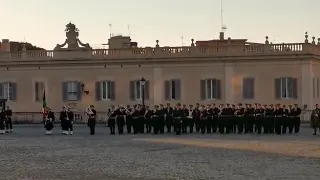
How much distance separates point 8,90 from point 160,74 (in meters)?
11.1

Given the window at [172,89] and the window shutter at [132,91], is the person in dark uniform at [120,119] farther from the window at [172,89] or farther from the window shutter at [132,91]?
the window shutter at [132,91]

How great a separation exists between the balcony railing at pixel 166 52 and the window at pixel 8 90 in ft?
5.58

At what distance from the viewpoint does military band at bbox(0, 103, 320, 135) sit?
4134cm

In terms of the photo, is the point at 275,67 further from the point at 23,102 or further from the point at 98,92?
the point at 23,102

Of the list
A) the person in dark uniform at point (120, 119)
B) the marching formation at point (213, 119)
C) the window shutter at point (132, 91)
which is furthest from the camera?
the window shutter at point (132, 91)

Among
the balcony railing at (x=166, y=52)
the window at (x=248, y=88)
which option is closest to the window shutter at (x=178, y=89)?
the balcony railing at (x=166, y=52)

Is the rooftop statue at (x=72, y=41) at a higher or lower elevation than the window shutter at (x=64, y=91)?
higher

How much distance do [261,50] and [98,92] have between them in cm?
1139

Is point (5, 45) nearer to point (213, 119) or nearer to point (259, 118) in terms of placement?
point (213, 119)

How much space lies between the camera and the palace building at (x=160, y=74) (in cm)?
5450

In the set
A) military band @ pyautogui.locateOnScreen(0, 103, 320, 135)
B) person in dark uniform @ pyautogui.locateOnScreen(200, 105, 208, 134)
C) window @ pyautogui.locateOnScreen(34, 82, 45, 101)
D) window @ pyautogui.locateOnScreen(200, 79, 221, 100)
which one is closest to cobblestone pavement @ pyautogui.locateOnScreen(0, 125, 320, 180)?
military band @ pyautogui.locateOnScreen(0, 103, 320, 135)

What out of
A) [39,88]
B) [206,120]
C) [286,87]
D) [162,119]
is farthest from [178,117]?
[39,88]

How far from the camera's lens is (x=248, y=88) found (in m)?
55.4

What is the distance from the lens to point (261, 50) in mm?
55188
